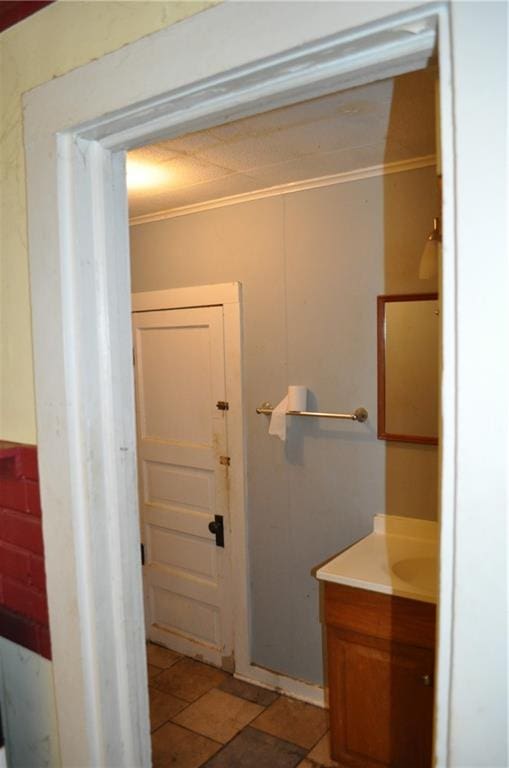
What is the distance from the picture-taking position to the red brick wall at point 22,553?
1.09 metres

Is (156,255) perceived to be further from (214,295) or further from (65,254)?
(65,254)

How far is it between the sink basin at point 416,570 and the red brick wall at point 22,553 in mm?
1291

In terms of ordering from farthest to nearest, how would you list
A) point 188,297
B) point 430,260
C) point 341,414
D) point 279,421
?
point 188,297 → point 279,421 → point 341,414 → point 430,260

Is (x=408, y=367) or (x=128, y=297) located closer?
(x=128, y=297)

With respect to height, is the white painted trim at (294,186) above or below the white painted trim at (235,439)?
above

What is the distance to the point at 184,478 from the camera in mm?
2912

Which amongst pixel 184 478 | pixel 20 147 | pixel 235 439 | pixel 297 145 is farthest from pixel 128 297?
pixel 184 478

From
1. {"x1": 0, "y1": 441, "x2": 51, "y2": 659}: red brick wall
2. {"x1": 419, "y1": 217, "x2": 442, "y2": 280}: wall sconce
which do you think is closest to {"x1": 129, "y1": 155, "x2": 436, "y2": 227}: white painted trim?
{"x1": 419, "y1": 217, "x2": 442, "y2": 280}: wall sconce

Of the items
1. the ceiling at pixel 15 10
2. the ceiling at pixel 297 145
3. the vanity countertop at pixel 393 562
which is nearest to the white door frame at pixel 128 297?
the ceiling at pixel 15 10

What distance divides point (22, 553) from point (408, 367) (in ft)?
5.14

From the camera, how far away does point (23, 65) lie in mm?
1045

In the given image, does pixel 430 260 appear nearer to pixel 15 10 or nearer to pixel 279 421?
pixel 279 421

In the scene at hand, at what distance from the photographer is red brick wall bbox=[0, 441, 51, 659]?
3.58 ft

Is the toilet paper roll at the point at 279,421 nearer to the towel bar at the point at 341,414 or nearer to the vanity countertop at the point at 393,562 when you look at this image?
the towel bar at the point at 341,414
